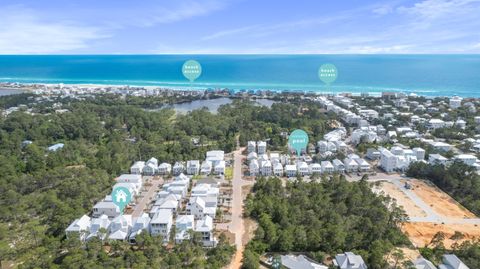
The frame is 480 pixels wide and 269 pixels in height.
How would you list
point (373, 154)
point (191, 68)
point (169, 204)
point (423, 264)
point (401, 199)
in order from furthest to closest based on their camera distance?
point (373, 154) < point (191, 68) < point (401, 199) < point (169, 204) < point (423, 264)

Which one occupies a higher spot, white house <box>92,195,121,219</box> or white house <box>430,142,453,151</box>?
white house <box>430,142,453,151</box>

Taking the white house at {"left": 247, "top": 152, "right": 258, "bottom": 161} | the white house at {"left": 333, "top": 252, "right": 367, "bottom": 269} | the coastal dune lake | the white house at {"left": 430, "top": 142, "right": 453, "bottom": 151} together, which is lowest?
the white house at {"left": 333, "top": 252, "right": 367, "bottom": 269}

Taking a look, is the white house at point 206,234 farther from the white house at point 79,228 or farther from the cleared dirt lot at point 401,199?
the cleared dirt lot at point 401,199

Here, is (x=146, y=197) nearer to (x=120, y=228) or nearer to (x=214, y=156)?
(x=120, y=228)

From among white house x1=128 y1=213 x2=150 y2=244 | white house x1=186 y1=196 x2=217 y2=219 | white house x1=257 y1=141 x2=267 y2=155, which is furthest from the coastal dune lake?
white house x1=128 y1=213 x2=150 y2=244

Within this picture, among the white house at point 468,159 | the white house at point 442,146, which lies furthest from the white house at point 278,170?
the white house at point 442,146

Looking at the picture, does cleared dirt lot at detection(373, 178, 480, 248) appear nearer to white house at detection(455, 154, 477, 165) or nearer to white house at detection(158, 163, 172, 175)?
white house at detection(455, 154, 477, 165)

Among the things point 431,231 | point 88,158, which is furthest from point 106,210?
point 431,231

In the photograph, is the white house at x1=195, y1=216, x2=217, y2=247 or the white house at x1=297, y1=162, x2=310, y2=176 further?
the white house at x1=297, y1=162, x2=310, y2=176

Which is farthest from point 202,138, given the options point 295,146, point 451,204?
point 451,204
